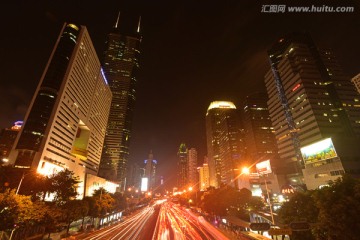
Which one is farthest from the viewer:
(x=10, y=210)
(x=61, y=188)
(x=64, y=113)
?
(x=64, y=113)

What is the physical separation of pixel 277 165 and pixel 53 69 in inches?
5077

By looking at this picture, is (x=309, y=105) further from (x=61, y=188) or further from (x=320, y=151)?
(x=61, y=188)

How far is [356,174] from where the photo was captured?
6688cm

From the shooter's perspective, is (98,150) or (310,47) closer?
(310,47)

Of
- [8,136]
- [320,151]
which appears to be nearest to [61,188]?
[320,151]

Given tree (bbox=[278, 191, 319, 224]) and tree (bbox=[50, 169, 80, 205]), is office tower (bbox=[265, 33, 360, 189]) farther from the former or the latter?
tree (bbox=[50, 169, 80, 205])

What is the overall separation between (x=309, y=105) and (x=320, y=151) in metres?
51.1

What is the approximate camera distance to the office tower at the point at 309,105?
97.2 meters

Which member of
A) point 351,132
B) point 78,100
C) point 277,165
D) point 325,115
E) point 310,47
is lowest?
point 277,165

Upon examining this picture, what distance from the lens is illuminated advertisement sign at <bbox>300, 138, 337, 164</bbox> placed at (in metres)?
58.6

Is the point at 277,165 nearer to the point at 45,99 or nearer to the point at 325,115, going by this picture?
the point at 325,115

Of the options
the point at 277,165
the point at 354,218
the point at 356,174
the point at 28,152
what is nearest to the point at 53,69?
the point at 28,152

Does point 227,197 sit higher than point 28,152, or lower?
lower

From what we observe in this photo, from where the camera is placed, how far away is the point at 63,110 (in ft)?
312
